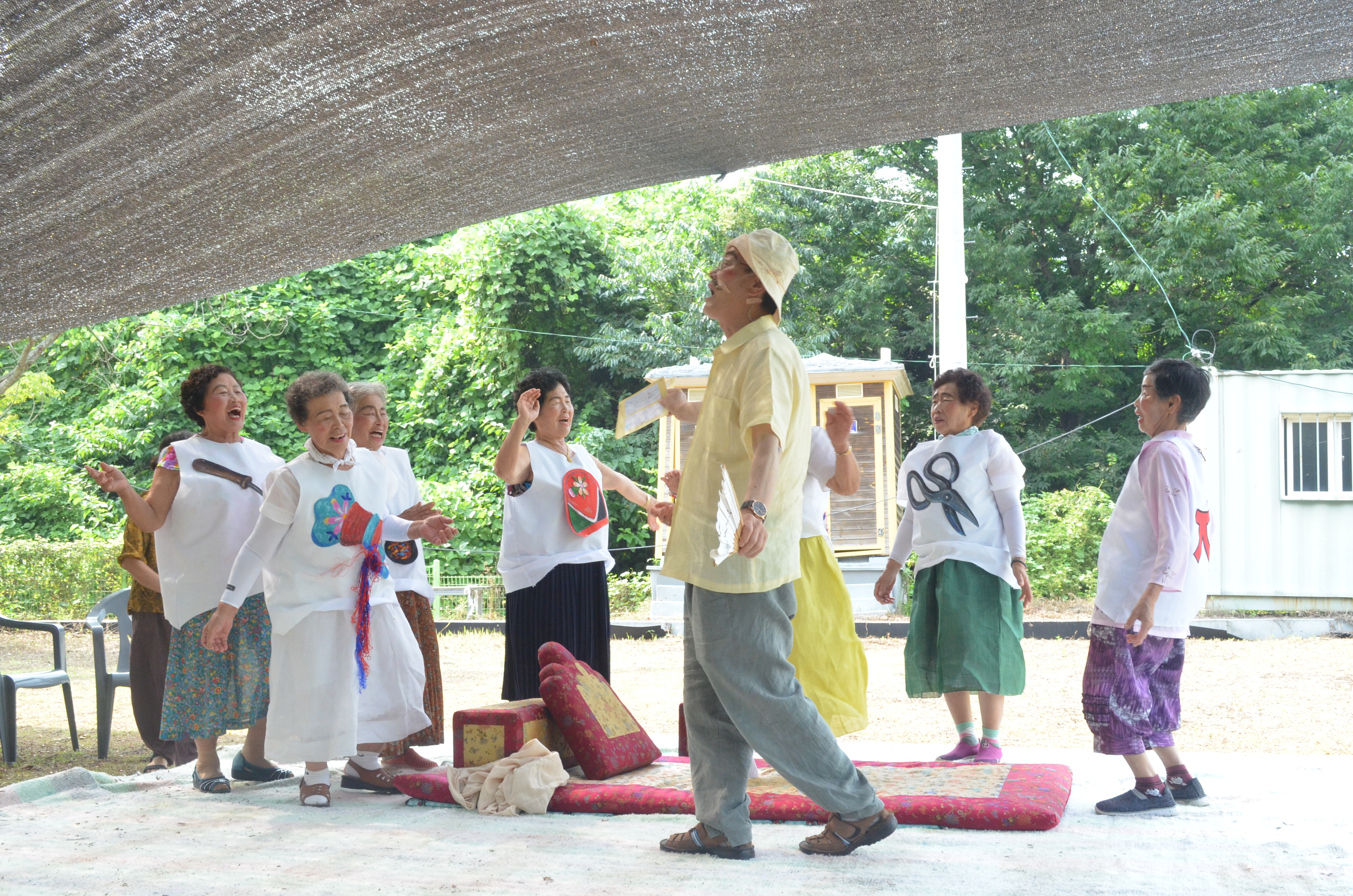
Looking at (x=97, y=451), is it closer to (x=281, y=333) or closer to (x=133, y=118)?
(x=281, y=333)

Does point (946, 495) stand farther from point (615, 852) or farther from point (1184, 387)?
point (615, 852)

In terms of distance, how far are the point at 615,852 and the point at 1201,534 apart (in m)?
1.96

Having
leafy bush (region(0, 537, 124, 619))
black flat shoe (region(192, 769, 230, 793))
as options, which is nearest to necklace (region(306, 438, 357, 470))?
black flat shoe (region(192, 769, 230, 793))

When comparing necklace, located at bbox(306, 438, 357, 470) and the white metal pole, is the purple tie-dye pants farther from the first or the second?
the white metal pole

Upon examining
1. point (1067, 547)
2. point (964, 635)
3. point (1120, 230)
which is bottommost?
point (1067, 547)

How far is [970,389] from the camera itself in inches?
164

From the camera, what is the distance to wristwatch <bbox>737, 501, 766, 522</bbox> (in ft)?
8.50

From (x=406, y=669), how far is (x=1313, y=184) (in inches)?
621

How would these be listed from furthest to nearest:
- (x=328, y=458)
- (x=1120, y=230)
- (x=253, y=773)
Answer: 1. (x=1120, y=230)
2. (x=253, y=773)
3. (x=328, y=458)

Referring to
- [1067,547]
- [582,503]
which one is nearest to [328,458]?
[582,503]

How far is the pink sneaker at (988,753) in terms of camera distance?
13.1 ft

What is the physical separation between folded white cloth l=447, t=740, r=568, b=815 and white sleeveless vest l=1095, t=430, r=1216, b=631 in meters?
1.74

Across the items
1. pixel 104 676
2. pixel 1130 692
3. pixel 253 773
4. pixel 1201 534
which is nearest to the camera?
pixel 1130 692

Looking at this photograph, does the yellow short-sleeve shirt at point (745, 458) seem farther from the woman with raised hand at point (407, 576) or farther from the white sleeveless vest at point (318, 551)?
the woman with raised hand at point (407, 576)
